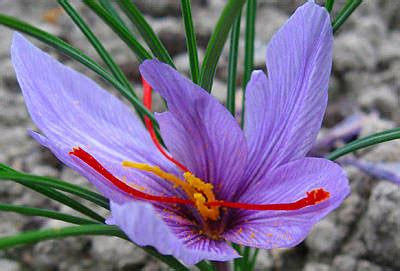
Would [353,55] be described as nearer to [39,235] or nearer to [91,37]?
[91,37]

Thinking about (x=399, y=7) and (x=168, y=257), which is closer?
(x=168, y=257)

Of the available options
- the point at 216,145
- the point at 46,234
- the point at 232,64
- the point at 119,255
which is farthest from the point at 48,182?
the point at 119,255

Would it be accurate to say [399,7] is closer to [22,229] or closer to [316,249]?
[316,249]

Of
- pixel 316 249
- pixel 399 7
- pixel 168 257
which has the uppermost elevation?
pixel 168 257

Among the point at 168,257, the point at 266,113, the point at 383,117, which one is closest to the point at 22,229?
the point at 168,257

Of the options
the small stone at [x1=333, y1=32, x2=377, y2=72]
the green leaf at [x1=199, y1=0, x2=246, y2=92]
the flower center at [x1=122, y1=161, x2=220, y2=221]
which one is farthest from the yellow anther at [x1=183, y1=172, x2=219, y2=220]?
the small stone at [x1=333, y1=32, x2=377, y2=72]
